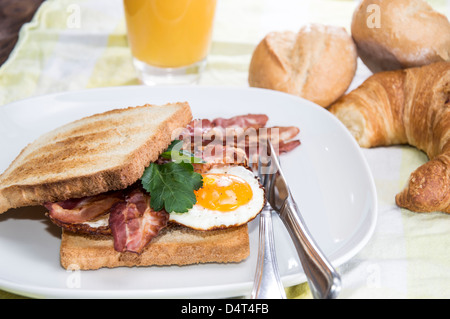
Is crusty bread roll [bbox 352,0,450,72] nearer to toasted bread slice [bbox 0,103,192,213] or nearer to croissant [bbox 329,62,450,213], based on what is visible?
croissant [bbox 329,62,450,213]

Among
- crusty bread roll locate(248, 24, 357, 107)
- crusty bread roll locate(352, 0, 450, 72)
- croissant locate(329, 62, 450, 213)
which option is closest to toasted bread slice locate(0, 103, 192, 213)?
crusty bread roll locate(248, 24, 357, 107)

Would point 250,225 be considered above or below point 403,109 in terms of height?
below

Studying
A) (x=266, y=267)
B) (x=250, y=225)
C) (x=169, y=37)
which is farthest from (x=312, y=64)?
(x=266, y=267)

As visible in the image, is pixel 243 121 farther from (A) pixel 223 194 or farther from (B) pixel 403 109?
(B) pixel 403 109

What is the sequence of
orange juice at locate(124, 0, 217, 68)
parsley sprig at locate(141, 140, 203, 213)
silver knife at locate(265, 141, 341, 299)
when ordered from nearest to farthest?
silver knife at locate(265, 141, 341, 299)
parsley sprig at locate(141, 140, 203, 213)
orange juice at locate(124, 0, 217, 68)

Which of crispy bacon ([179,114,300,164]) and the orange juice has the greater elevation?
the orange juice

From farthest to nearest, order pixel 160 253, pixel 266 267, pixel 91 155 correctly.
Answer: pixel 91 155, pixel 160 253, pixel 266 267
